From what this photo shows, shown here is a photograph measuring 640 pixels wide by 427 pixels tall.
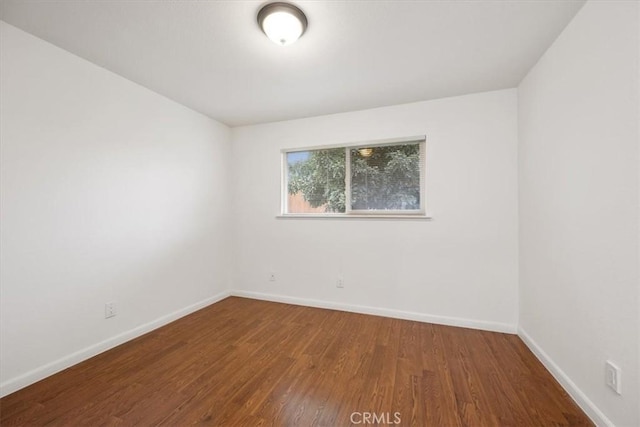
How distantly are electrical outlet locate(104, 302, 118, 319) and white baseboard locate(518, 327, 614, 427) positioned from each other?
3.31m

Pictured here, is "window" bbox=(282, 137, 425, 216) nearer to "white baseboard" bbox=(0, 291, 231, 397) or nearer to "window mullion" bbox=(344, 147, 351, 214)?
"window mullion" bbox=(344, 147, 351, 214)

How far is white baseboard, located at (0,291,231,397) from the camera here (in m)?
1.62

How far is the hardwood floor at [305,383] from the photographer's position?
1.41m

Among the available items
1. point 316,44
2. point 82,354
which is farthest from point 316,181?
point 82,354

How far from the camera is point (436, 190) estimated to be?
2645 millimetres

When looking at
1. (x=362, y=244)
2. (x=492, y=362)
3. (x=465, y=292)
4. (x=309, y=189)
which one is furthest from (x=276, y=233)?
(x=492, y=362)

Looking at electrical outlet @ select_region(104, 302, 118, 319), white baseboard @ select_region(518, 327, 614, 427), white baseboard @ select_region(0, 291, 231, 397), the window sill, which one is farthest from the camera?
the window sill

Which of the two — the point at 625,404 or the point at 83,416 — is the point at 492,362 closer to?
the point at 625,404

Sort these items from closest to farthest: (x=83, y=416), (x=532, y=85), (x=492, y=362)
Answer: (x=83, y=416) → (x=492, y=362) → (x=532, y=85)

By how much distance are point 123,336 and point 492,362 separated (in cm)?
303

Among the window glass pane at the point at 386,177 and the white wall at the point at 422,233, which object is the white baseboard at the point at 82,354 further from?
the window glass pane at the point at 386,177

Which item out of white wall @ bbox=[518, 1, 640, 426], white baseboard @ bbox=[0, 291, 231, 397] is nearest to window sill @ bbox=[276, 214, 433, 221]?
white wall @ bbox=[518, 1, 640, 426]

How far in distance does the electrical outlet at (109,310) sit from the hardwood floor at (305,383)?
0.28 meters

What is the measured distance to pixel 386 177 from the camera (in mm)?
2928
